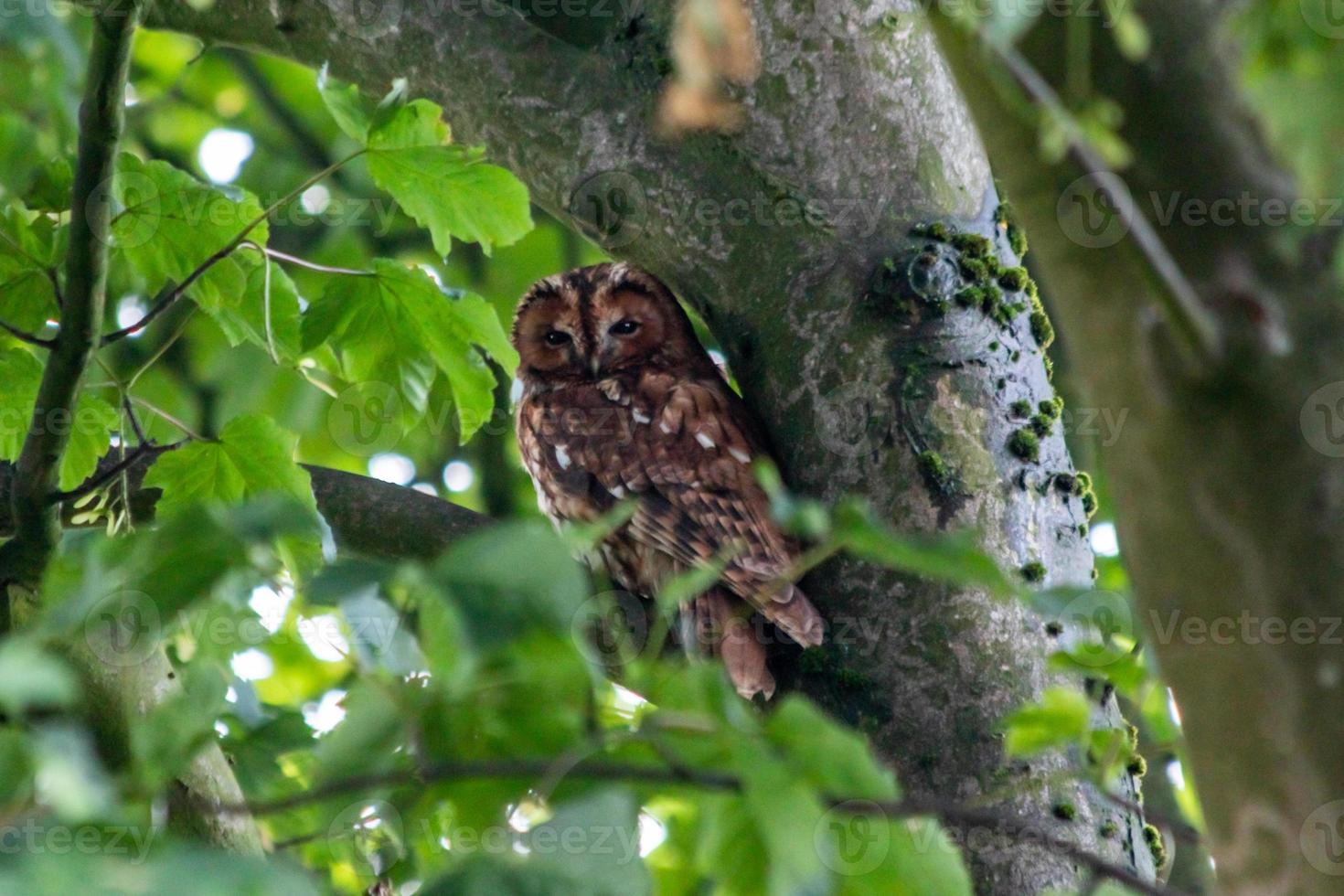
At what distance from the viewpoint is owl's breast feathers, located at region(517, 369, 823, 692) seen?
2592 mm

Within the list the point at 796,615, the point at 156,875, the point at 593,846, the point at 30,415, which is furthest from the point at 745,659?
the point at 156,875

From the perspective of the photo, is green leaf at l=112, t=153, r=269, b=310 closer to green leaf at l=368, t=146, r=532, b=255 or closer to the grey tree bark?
green leaf at l=368, t=146, r=532, b=255

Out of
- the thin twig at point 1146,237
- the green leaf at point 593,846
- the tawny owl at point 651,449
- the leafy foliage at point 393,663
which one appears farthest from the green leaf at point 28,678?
the tawny owl at point 651,449

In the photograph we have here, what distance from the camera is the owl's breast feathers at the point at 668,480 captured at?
2592 millimetres

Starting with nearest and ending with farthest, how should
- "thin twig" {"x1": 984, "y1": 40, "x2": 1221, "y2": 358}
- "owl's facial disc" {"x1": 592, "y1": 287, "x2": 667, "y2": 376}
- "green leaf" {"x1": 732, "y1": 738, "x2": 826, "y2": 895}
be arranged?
"green leaf" {"x1": 732, "y1": 738, "x2": 826, "y2": 895}, "thin twig" {"x1": 984, "y1": 40, "x2": 1221, "y2": 358}, "owl's facial disc" {"x1": 592, "y1": 287, "x2": 667, "y2": 376}

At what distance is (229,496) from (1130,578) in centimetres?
139

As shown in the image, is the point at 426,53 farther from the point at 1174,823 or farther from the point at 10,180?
the point at 1174,823

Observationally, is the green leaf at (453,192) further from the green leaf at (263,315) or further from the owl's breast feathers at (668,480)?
the owl's breast feathers at (668,480)

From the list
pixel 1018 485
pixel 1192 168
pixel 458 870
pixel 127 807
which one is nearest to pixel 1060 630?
pixel 1018 485

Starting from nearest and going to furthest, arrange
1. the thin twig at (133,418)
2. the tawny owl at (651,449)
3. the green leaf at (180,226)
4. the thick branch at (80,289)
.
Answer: the thick branch at (80,289) < the thin twig at (133,418) < the green leaf at (180,226) < the tawny owl at (651,449)

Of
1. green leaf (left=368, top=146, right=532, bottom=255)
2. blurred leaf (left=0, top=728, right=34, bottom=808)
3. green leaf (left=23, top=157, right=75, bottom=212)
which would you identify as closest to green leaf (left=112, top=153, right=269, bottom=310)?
green leaf (left=23, top=157, right=75, bottom=212)

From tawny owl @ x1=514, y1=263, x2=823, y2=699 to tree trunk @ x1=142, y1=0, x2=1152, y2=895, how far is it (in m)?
0.21

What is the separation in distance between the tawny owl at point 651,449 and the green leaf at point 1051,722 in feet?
3.04

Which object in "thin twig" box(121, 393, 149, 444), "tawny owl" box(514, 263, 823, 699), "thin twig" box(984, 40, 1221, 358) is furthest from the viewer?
"tawny owl" box(514, 263, 823, 699)
